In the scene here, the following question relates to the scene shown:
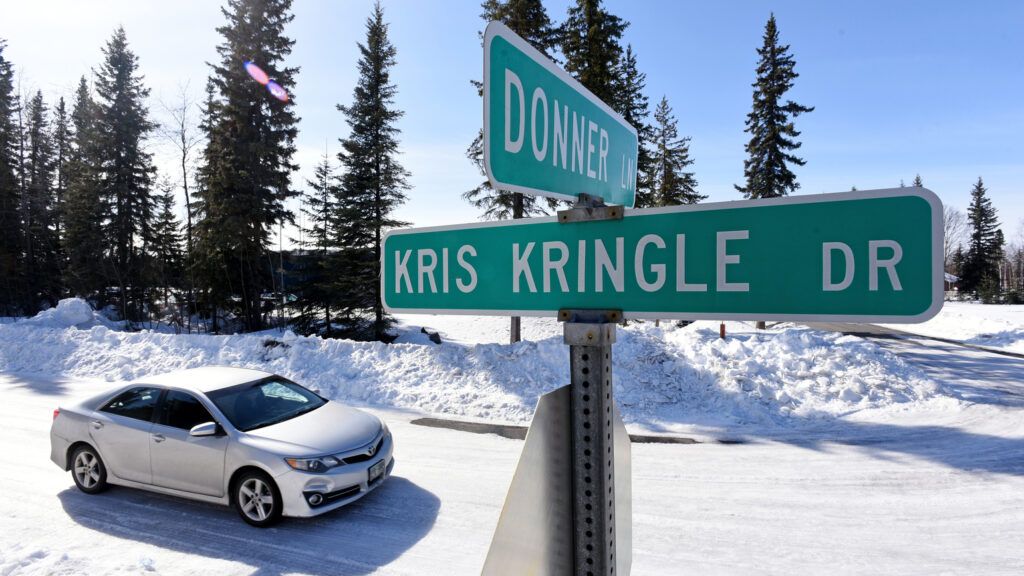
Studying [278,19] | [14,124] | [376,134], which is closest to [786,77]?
[376,134]

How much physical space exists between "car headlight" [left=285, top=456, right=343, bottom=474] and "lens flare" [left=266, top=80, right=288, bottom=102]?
80.2 feet

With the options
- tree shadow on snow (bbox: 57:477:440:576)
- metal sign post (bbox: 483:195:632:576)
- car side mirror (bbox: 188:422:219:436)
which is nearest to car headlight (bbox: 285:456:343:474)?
tree shadow on snow (bbox: 57:477:440:576)

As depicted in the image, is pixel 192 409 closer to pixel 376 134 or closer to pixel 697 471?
pixel 697 471

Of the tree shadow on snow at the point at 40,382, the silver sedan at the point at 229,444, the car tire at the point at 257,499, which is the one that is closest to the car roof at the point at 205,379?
the silver sedan at the point at 229,444

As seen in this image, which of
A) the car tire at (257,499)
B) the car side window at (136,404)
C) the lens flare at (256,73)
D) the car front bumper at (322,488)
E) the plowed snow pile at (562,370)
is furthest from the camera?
the lens flare at (256,73)

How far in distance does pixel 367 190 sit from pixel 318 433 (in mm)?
18163

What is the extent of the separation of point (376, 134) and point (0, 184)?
3033 centimetres

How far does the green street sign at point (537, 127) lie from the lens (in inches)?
57.6

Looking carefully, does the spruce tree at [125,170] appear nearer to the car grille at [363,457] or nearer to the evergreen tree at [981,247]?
the car grille at [363,457]

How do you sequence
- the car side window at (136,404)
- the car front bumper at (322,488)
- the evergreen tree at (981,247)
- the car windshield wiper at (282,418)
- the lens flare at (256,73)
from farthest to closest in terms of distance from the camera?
the evergreen tree at (981,247), the lens flare at (256,73), the car side window at (136,404), the car windshield wiper at (282,418), the car front bumper at (322,488)

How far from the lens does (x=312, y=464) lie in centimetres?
558

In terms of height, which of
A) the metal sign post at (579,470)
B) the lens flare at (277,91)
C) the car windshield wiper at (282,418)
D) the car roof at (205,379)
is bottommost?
the car windshield wiper at (282,418)

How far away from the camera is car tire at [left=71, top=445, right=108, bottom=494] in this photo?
6535 mm

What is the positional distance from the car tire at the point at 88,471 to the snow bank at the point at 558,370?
5068mm
